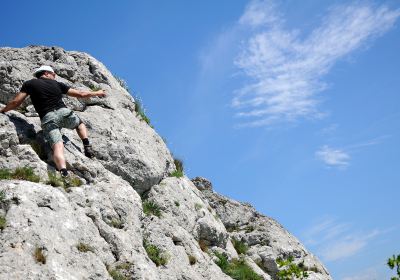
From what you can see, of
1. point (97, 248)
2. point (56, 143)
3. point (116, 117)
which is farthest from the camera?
point (116, 117)

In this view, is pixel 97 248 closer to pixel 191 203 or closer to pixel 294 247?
pixel 191 203

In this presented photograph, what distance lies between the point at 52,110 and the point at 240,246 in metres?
11.6

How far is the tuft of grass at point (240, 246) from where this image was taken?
2101 centimetres

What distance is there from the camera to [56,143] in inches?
512

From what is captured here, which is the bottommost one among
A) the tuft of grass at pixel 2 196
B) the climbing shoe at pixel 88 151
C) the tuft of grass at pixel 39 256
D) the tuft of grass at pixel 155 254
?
the tuft of grass at pixel 39 256

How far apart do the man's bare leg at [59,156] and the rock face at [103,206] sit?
0.34 metres

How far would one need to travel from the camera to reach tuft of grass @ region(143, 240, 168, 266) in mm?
12773

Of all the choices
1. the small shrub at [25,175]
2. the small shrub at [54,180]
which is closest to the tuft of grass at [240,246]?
the small shrub at [54,180]

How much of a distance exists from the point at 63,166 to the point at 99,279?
391cm

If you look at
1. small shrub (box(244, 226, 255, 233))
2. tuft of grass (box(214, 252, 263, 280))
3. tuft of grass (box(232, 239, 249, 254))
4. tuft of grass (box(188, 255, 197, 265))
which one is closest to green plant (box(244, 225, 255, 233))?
small shrub (box(244, 226, 255, 233))

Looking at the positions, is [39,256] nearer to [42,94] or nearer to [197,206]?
[42,94]

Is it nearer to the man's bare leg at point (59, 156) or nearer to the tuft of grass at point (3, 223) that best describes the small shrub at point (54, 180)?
the man's bare leg at point (59, 156)

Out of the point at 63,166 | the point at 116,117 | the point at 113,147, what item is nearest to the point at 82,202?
the point at 63,166

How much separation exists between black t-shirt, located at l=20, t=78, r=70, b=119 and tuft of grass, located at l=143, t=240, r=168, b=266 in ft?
16.9
